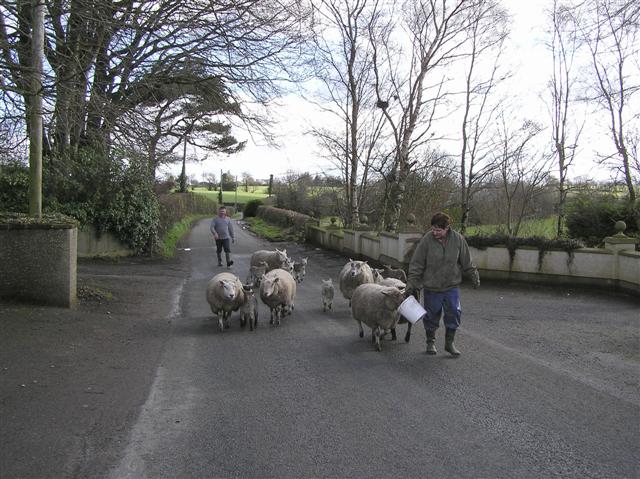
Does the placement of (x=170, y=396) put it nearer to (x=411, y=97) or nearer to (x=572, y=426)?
(x=572, y=426)

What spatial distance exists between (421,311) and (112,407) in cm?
399

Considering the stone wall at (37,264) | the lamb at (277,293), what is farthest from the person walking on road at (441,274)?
the stone wall at (37,264)

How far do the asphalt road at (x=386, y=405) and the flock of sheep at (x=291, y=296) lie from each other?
0.90 ft

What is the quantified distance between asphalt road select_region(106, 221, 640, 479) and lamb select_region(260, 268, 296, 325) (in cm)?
34

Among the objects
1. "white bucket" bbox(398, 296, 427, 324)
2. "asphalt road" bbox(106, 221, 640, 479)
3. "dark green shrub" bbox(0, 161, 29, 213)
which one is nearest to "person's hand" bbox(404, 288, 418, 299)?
"white bucket" bbox(398, 296, 427, 324)

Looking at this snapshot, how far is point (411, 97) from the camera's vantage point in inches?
841

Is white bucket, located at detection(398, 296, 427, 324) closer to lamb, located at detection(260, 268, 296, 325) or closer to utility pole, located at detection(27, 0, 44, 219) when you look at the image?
lamb, located at detection(260, 268, 296, 325)

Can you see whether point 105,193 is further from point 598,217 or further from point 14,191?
point 598,217

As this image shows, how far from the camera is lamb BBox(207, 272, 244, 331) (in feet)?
30.5

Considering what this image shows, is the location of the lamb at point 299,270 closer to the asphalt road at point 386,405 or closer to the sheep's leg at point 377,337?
the asphalt road at point 386,405

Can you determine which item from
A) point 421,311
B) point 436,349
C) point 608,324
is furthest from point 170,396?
point 608,324

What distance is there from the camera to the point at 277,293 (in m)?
9.85

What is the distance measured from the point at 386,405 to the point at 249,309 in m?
4.53

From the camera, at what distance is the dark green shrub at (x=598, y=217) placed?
726 inches
